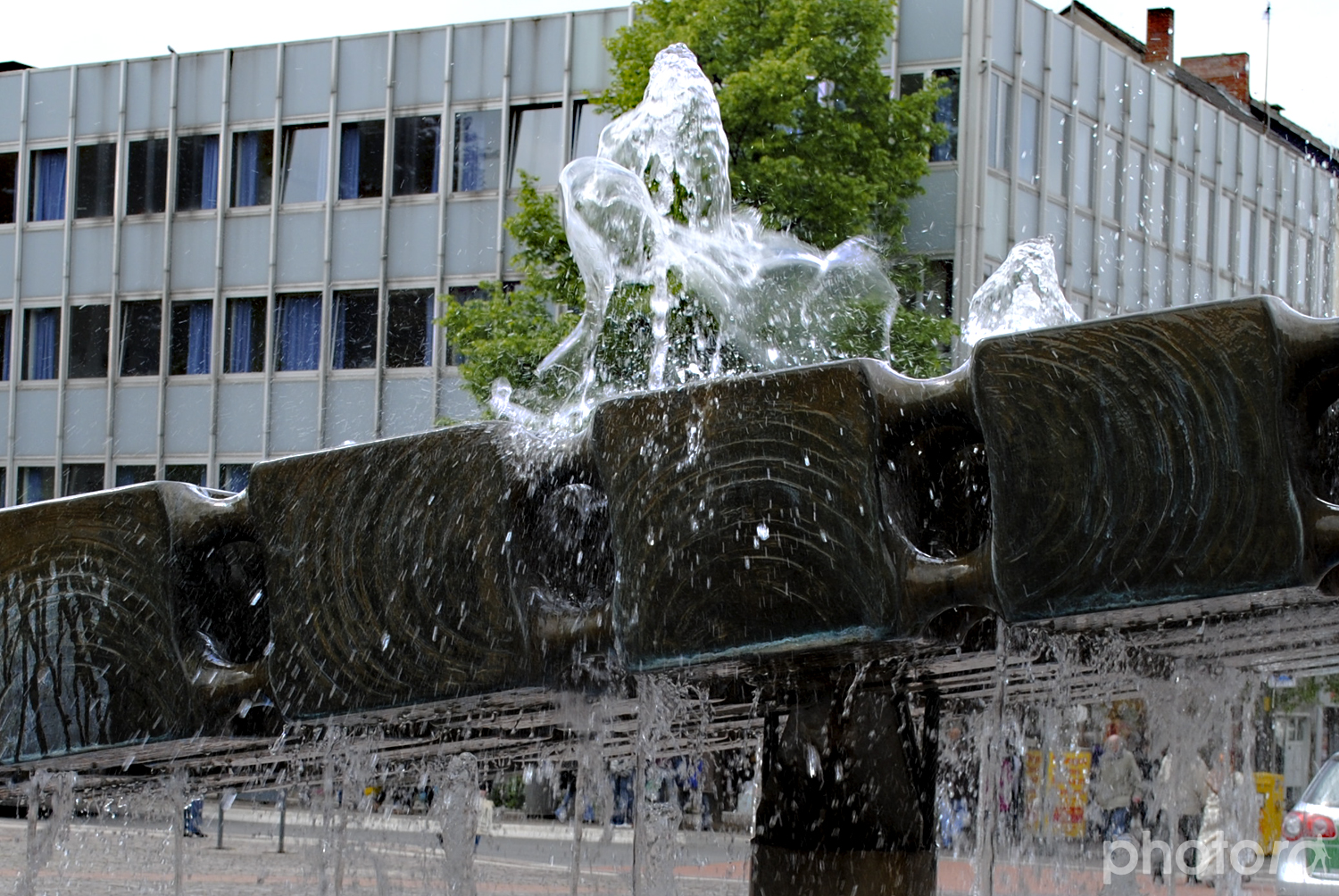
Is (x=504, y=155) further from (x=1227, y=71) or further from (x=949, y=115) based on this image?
(x=1227, y=71)

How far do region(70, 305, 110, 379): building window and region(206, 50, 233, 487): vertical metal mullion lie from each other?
203 centimetres

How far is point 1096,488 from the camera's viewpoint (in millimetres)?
3338

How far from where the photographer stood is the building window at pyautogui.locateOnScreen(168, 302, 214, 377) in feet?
87.9

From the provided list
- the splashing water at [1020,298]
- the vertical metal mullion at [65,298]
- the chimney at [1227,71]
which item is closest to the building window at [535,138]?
the vertical metal mullion at [65,298]

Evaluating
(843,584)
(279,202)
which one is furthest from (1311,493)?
(279,202)

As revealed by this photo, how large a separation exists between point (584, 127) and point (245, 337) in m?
6.20

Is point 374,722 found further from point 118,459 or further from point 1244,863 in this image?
point 118,459

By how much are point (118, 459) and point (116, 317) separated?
7.44 ft

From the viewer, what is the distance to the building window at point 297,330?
85.4 feet

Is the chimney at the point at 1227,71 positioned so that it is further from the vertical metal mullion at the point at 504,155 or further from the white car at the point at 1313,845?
the white car at the point at 1313,845

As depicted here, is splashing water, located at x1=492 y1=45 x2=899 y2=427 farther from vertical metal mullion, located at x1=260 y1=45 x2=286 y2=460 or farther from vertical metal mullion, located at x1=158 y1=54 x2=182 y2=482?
vertical metal mullion, located at x1=158 y1=54 x2=182 y2=482

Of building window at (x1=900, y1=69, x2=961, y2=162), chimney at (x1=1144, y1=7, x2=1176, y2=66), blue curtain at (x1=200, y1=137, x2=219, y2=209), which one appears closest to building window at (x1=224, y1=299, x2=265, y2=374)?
blue curtain at (x1=200, y1=137, x2=219, y2=209)

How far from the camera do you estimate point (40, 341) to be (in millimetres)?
28047

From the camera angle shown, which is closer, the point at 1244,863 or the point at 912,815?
the point at 912,815
